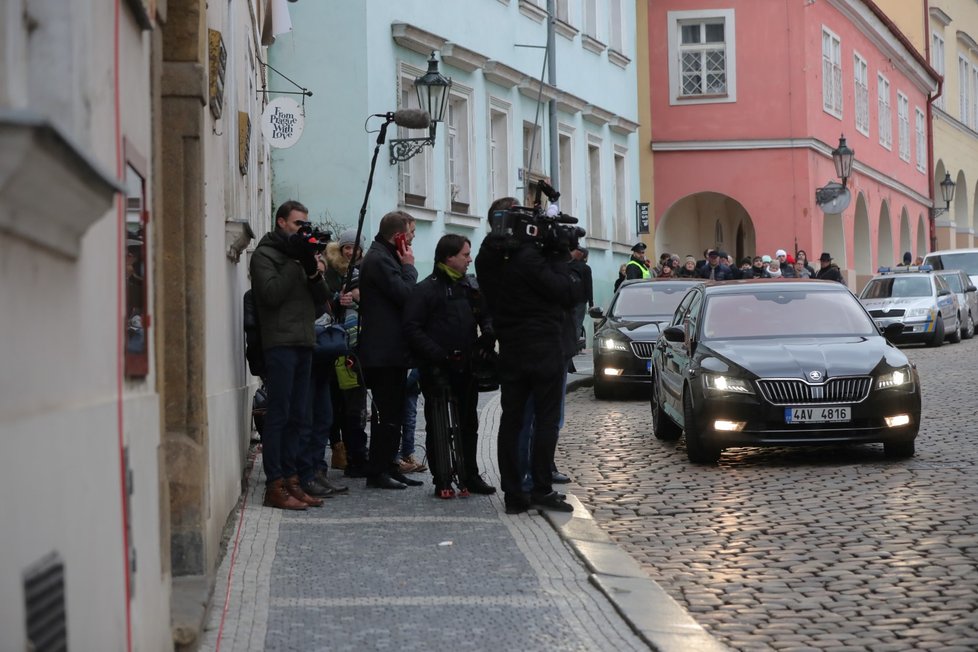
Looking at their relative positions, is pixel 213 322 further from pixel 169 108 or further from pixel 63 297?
pixel 63 297

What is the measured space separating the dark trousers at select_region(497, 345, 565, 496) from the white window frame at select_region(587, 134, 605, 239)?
22306 mm

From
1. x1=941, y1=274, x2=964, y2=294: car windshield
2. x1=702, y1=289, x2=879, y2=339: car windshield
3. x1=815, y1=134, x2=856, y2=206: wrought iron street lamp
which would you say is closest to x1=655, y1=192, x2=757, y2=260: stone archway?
x1=815, y1=134, x2=856, y2=206: wrought iron street lamp

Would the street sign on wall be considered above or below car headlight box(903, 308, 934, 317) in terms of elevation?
above

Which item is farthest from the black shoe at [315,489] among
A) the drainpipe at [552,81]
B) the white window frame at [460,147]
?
the drainpipe at [552,81]

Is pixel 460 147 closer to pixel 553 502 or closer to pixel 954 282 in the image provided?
pixel 954 282

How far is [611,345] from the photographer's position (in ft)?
64.9

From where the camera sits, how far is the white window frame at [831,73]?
40844 millimetres

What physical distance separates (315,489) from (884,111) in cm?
4227

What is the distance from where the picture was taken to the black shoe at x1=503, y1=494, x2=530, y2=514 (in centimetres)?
995

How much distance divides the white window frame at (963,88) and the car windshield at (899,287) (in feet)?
112

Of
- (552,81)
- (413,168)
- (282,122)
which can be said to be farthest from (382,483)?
(552,81)

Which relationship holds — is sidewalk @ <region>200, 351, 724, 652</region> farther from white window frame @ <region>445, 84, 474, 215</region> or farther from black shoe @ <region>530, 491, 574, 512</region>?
white window frame @ <region>445, 84, 474, 215</region>

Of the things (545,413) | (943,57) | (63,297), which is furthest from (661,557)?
(943,57)

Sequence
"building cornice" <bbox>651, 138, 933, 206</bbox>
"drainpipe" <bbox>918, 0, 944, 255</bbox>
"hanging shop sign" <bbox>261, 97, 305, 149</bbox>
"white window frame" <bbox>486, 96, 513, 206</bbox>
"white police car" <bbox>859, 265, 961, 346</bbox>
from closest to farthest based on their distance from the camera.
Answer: "hanging shop sign" <bbox>261, 97, 305, 149</bbox> → "white window frame" <bbox>486, 96, 513, 206</bbox> → "white police car" <bbox>859, 265, 961, 346</bbox> → "building cornice" <bbox>651, 138, 933, 206</bbox> → "drainpipe" <bbox>918, 0, 944, 255</bbox>
